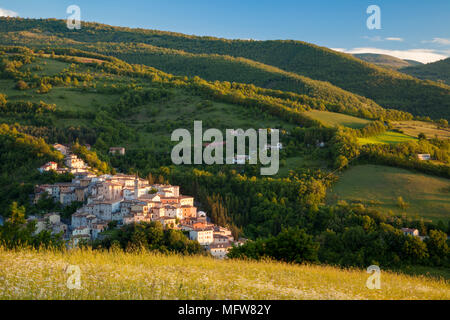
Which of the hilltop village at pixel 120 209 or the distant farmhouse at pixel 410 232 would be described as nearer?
the distant farmhouse at pixel 410 232

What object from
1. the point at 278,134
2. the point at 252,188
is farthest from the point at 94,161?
the point at 278,134

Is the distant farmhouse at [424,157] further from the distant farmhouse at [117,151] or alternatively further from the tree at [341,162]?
the distant farmhouse at [117,151]

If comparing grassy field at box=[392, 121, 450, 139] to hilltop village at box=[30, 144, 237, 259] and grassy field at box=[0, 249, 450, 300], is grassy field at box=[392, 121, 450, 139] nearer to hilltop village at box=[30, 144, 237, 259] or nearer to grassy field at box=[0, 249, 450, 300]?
hilltop village at box=[30, 144, 237, 259]

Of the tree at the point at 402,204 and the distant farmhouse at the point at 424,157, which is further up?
the distant farmhouse at the point at 424,157

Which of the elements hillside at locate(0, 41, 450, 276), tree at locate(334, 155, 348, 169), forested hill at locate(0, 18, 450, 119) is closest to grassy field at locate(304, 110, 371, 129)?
hillside at locate(0, 41, 450, 276)

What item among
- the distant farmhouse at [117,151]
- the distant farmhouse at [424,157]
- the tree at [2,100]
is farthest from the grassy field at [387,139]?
the tree at [2,100]

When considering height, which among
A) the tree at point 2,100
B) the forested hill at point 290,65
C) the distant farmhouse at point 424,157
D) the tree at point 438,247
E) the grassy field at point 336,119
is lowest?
the tree at point 438,247
